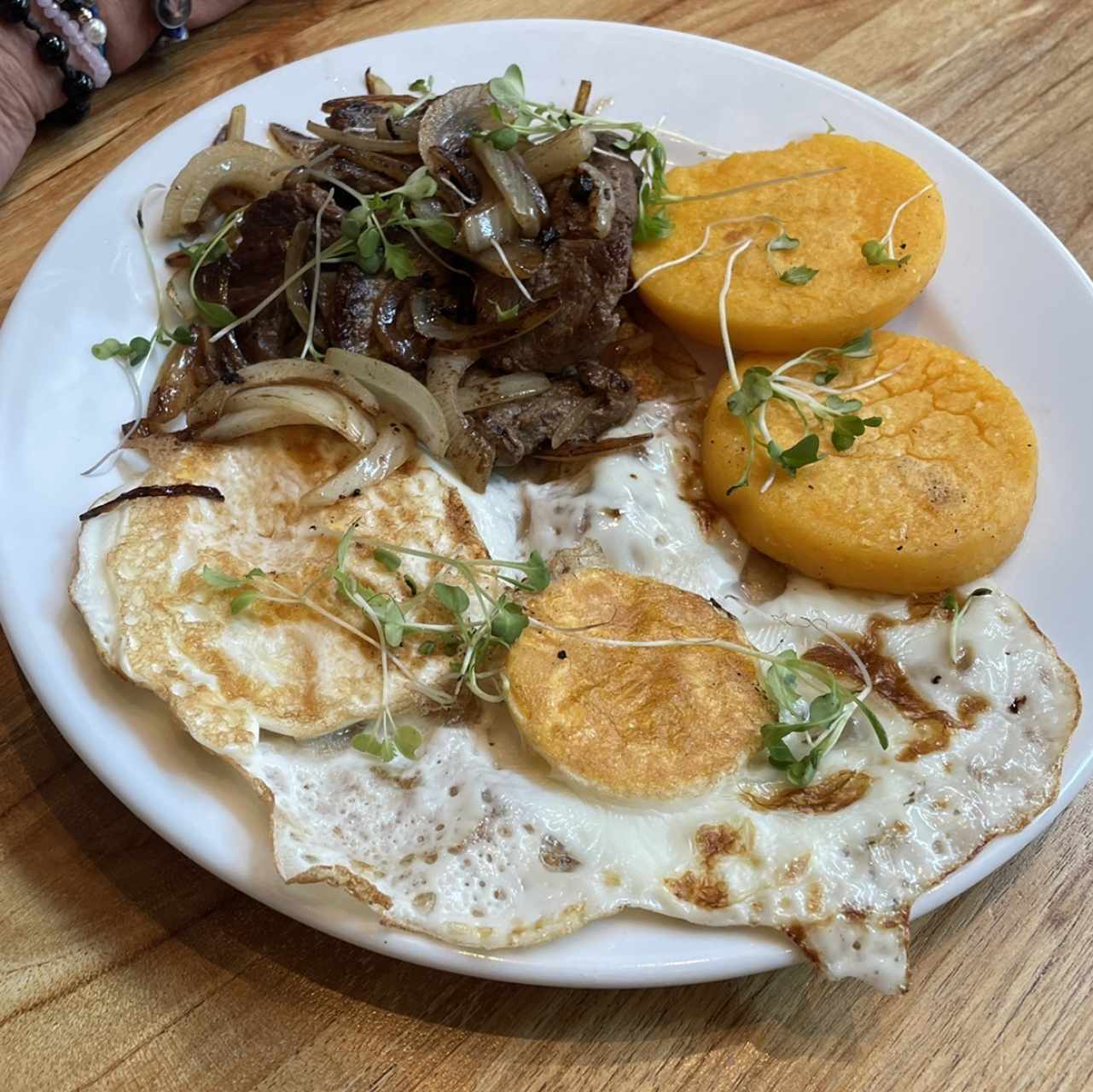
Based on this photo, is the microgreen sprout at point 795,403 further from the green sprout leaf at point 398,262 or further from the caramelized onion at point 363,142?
the caramelized onion at point 363,142

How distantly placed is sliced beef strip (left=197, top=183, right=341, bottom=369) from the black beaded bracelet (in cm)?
131

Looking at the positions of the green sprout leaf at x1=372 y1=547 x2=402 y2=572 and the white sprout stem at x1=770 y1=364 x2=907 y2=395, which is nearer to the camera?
the green sprout leaf at x1=372 y1=547 x2=402 y2=572

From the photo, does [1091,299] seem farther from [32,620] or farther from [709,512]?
[32,620]

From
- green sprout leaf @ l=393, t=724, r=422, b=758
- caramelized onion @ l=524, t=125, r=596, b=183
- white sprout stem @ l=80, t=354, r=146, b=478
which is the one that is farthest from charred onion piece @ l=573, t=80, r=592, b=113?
green sprout leaf @ l=393, t=724, r=422, b=758

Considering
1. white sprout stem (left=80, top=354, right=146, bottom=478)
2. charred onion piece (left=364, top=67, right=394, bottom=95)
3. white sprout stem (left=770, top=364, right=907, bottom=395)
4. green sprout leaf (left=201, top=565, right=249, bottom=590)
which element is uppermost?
charred onion piece (left=364, top=67, right=394, bottom=95)

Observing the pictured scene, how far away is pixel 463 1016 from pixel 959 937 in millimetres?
1006

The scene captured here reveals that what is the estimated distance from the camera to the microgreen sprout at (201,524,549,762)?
189 cm

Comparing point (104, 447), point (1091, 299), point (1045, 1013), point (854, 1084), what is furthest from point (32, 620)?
point (1091, 299)

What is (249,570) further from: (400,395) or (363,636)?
(400,395)

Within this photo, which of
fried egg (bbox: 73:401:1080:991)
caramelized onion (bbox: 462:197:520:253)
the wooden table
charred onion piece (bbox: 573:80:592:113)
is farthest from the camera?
charred onion piece (bbox: 573:80:592:113)

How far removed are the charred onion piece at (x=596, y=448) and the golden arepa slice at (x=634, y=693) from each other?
0.41m

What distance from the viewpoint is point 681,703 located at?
72.1 inches

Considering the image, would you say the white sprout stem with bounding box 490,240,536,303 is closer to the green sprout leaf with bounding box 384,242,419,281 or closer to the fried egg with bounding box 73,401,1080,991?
the green sprout leaf with bounding box 384,242,419,281

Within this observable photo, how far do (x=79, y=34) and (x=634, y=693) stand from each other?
2.92 m
